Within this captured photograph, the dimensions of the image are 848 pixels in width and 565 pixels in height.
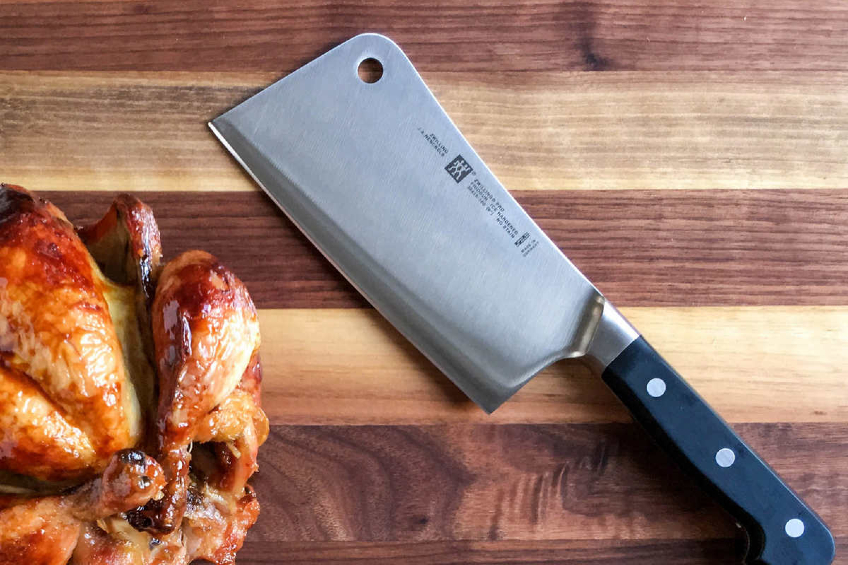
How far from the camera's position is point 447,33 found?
1415 millimetres

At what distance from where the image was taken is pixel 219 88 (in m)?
1.37

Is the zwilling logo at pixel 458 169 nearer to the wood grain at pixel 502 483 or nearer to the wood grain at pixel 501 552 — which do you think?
the wood grain at pixel 502 483

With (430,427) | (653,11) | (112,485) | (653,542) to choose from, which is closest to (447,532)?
(430,427)

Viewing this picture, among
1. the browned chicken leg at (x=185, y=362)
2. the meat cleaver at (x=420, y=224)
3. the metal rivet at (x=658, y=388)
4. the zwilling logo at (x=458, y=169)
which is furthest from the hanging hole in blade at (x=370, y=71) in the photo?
the metal rivet at (x=658, y=388)

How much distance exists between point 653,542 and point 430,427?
409mm

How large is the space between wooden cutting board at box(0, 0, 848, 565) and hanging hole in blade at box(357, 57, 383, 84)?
0.23 ft

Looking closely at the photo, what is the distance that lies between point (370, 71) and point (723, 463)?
0.86 meters

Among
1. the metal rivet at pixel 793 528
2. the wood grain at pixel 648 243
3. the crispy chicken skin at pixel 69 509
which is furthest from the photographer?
the wood grain at pixel 648 243

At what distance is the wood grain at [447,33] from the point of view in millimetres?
Answer: 1372

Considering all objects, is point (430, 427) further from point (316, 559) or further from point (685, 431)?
point (685, 431)

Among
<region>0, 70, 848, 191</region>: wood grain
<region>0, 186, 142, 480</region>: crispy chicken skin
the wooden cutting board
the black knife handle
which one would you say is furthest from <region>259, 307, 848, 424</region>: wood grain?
<region>0, 186, 142, 480</region>: crispy chicken skin

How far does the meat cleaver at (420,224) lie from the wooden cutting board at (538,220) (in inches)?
2.1

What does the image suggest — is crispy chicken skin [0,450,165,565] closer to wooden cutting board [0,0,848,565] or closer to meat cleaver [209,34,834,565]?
wooden cutting board [0,0,848,565]

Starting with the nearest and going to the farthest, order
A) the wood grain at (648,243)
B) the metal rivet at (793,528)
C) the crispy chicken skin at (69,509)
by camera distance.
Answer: the crispy chicken skin at (69,509)
the metal rivet at (793,528)
the wood grain at (648,243)
